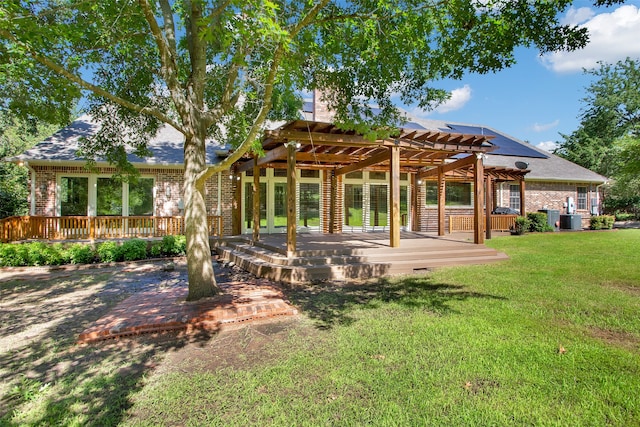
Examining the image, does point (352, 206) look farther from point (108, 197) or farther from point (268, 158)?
point (108, 197)

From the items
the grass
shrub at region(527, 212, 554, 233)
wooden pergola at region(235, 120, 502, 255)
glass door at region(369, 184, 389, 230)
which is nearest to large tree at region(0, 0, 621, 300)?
wooden pergola at region(235, 120, 502, 255)

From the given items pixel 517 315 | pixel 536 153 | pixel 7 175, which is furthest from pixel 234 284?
pixel 536 153

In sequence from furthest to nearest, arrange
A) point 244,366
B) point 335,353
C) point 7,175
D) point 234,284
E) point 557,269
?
point 7,175 → point 557,269 → point 234,284 → point 335,353 → point 244,366

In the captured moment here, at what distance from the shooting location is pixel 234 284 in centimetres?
701

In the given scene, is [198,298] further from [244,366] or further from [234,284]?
[244,366]

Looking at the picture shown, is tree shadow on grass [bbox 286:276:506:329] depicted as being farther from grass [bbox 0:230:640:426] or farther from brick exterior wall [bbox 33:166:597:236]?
brick exterior wall [bbox 33:166:597:236]

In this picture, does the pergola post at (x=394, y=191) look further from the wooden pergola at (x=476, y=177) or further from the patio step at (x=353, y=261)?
the wooden pergola at (x=476, y=177)

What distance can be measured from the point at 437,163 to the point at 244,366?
11544mm

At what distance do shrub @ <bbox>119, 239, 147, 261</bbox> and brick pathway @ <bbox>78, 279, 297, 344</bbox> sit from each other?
4497mm

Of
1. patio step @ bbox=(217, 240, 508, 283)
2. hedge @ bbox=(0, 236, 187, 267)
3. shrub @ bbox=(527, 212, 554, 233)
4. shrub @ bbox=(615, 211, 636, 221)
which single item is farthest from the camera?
shrub @ bbox=(615, 211, 636, 221)

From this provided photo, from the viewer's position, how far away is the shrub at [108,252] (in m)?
9.91

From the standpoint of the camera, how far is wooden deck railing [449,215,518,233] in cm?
1568

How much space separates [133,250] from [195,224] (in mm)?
6115

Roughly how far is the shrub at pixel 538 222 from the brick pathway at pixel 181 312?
50.8ft
